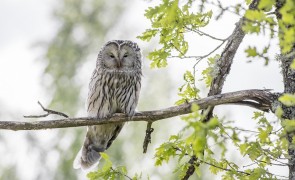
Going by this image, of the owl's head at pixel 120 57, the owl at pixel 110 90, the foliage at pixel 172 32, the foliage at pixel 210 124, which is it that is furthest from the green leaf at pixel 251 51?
the owl's head at pixel 120 57

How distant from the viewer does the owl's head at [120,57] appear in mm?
4871

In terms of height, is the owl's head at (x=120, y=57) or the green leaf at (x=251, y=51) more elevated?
the owl's head at (x=120, y=57)

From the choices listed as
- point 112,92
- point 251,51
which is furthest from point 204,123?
point 112,92

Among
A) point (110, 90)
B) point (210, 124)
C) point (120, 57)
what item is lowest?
point (210, 124)

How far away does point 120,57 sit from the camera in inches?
193

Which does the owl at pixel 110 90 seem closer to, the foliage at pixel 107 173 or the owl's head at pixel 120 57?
the owl's head at pixel 120 57

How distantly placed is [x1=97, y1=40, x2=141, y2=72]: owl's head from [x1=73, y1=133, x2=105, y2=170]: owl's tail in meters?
0.71

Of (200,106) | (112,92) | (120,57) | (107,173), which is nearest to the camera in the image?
(107,173)

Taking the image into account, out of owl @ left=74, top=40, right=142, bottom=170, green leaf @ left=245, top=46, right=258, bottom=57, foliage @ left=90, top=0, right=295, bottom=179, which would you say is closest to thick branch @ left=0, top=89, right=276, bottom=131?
foliage @ left=90, top=0, right=295, bottom=179

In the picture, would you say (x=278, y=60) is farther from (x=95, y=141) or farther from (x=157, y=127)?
(x=157, y=127)

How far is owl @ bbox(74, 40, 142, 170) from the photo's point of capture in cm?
464

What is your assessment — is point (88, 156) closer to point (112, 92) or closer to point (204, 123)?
point (112, 92)

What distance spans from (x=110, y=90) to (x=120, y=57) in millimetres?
325

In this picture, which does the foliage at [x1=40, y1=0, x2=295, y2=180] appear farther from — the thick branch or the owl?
the owl
